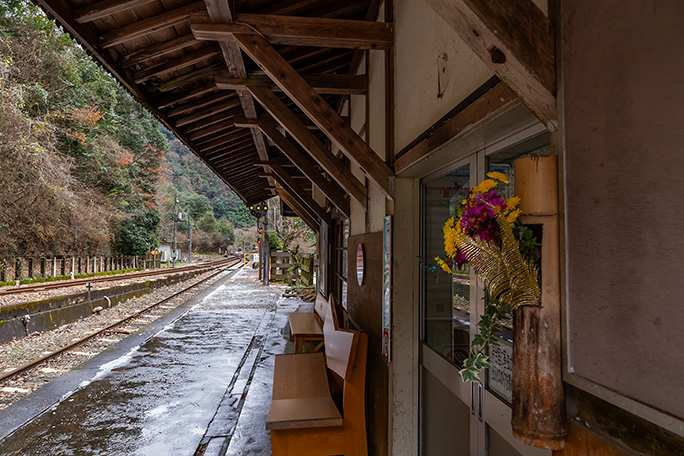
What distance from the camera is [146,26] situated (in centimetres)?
263

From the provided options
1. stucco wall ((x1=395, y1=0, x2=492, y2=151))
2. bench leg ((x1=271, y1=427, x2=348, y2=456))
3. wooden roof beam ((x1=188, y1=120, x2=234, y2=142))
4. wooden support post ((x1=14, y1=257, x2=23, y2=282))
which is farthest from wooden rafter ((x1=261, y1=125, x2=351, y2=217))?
wooden support post ((x1=14, y1=257, x2=23, y2=282))

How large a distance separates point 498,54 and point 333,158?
2598 millimetres

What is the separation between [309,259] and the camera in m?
14.1

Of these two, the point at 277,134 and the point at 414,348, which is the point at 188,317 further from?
the point at 414,348

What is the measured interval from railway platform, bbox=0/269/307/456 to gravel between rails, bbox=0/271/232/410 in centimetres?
23

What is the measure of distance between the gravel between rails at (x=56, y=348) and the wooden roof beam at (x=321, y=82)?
4.05m

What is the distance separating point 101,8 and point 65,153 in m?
21.2

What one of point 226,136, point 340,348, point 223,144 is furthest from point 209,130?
point 340,348

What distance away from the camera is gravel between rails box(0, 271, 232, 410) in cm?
474

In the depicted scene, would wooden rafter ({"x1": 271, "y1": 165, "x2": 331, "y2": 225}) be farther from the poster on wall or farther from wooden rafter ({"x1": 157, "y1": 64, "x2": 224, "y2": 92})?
the poster on wall

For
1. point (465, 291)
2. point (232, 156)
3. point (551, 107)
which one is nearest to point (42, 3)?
point (551, 107)

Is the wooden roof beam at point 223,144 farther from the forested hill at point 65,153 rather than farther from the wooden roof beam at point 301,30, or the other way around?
the forested hill at point 65,153

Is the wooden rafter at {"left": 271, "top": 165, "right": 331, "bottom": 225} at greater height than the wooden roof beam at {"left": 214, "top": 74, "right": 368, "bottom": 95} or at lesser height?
lesser

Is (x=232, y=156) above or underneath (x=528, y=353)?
above
